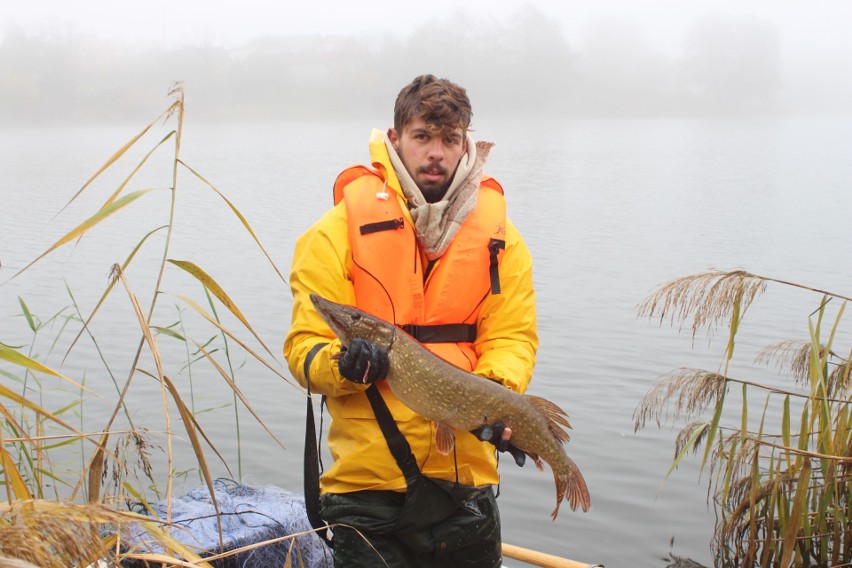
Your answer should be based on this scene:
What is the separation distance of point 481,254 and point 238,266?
12012 mm

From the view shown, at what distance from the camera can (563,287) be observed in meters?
13.4

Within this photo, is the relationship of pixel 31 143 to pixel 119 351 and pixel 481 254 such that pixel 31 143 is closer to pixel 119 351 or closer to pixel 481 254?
pixel 119 351

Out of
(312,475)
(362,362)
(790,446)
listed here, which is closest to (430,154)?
(362,362)

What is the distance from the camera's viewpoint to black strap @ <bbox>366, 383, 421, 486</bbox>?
3.05 meters

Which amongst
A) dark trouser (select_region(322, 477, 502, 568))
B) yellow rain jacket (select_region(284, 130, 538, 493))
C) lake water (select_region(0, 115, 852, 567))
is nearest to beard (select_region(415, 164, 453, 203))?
yellow rain jacket (select_region(284, 130, 538, 493))

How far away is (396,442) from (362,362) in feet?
1.24

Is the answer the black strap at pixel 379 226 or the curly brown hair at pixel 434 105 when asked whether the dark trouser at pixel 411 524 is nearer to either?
the black strap at pixel 379 226

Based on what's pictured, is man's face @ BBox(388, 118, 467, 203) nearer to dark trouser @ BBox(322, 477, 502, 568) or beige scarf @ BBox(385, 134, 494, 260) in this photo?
beige scarf @ BBox(385, 134, 494, 260)

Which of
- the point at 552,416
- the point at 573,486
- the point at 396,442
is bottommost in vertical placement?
the point at 573,486

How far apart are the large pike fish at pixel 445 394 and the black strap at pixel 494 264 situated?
39cm

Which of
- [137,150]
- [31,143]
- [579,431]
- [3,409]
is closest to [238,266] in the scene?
[579,431]

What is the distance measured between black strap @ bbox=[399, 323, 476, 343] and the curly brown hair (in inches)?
29.0

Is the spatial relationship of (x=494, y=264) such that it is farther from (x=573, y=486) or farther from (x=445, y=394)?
(x=573, y=486)

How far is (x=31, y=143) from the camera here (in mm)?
50375
